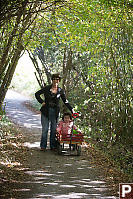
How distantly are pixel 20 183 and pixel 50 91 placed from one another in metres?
3.10

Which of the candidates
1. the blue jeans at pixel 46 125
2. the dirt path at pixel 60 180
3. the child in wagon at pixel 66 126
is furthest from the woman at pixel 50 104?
the dirt path at pixel 60 180

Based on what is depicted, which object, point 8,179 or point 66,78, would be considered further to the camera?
point 66,78

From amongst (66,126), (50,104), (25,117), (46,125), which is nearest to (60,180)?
(66,126)

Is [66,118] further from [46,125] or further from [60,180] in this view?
[60,180]

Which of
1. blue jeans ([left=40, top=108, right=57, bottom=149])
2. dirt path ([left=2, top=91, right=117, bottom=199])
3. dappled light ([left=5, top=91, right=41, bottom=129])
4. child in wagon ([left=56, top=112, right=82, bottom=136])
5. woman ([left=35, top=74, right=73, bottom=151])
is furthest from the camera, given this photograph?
dappled light ([left=5, top=91, right=41, bottom=129])

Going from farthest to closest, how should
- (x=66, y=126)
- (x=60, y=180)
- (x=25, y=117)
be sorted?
(x=25, y=117) < (x=66, y=126) < (x=60, y=180)

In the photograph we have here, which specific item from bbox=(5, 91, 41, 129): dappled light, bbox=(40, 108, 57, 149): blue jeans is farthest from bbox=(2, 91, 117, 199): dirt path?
bbox=(5, 91, 41, 129): dappled light

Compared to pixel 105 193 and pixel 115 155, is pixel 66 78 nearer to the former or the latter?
pixel 115 155

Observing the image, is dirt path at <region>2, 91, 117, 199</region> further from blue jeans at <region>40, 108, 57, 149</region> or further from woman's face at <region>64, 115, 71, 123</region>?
woman's face at <region>64, 115, 71, 123</region>

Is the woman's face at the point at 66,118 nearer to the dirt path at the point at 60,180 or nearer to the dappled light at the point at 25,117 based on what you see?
the dirt path at the point at 60,180

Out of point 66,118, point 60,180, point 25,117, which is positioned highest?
point 25,117

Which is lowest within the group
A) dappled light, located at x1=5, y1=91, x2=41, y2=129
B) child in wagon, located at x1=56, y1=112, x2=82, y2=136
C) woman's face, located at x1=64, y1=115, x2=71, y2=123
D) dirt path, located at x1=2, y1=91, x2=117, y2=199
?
dirt path, located at x1=2, y1=91, x2=117, y2=199

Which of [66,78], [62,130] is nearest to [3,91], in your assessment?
[62,130]

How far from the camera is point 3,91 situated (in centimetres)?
848
